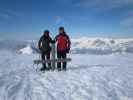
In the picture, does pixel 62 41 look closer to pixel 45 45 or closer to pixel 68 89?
pixel 45 45

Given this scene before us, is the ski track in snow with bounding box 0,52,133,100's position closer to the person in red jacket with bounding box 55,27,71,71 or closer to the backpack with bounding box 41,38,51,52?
the backpack with bounding box 41,38,51,52

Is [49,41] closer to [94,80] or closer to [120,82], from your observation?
[94,80]

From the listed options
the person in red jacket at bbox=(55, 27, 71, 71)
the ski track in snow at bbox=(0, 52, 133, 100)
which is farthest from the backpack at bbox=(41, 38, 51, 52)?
the ski track in snow at bbox=(0, 52, 133, 100)

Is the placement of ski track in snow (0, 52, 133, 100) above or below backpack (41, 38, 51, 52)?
below

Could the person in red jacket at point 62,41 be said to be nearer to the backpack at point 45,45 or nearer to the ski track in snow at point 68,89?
the backpack at point 45,45

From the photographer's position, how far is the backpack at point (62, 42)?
37.8 feet

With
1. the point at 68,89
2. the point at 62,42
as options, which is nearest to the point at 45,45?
the point at 62,42

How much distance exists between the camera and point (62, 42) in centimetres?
1159

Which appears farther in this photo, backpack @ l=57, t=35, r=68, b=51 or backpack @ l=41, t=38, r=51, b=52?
backpack @ l=57, t=35, r=68, b=51

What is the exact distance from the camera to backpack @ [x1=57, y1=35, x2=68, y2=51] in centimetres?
1153

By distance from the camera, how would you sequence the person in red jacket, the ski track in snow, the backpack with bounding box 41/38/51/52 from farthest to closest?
1. the person in red jacket
2. the backpack with bounding box 41/38/51/52
3. the ski track in snow

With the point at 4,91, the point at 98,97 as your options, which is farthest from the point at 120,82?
the point at 4,91

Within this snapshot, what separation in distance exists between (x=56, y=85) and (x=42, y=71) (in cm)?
342

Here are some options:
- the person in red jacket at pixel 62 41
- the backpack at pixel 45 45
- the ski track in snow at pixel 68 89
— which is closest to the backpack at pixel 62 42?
the person in red jacket at pixel 62 41
